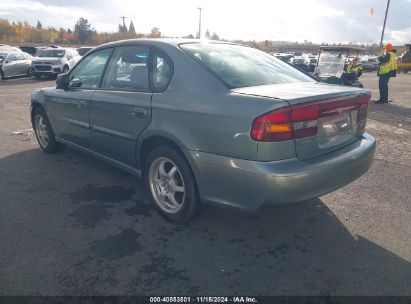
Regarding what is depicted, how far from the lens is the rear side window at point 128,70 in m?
3.41

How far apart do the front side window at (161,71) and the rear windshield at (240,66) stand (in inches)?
8.7

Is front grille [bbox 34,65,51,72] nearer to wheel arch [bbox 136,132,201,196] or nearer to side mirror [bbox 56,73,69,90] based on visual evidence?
side mirror [bbox 56,73,69,90]

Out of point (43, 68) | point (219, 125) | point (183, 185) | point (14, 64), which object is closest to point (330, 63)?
point (183, 185)

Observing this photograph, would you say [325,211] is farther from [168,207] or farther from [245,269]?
[168,207]

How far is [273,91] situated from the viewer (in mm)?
2752

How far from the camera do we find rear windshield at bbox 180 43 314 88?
3020mm

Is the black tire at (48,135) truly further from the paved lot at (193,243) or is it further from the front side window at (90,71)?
the front side window at (90,71)

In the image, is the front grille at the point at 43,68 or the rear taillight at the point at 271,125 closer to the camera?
the rear taillight at the point at 271,125

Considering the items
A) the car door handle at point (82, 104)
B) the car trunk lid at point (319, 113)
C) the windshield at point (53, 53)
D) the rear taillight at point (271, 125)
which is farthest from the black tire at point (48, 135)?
the windshield at point (53, 53)

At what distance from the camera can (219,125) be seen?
8.61 feet

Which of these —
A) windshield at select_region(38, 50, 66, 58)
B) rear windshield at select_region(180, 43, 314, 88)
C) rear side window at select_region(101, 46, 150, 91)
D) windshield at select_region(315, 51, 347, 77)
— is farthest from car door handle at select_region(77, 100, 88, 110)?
windshield at select_region(38, 50, 66, 58)

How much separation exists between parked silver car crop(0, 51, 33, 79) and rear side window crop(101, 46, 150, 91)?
16.8 metres

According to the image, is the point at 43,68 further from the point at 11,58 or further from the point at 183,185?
the point at 183,185

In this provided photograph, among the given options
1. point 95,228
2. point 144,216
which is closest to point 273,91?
point 144,216
